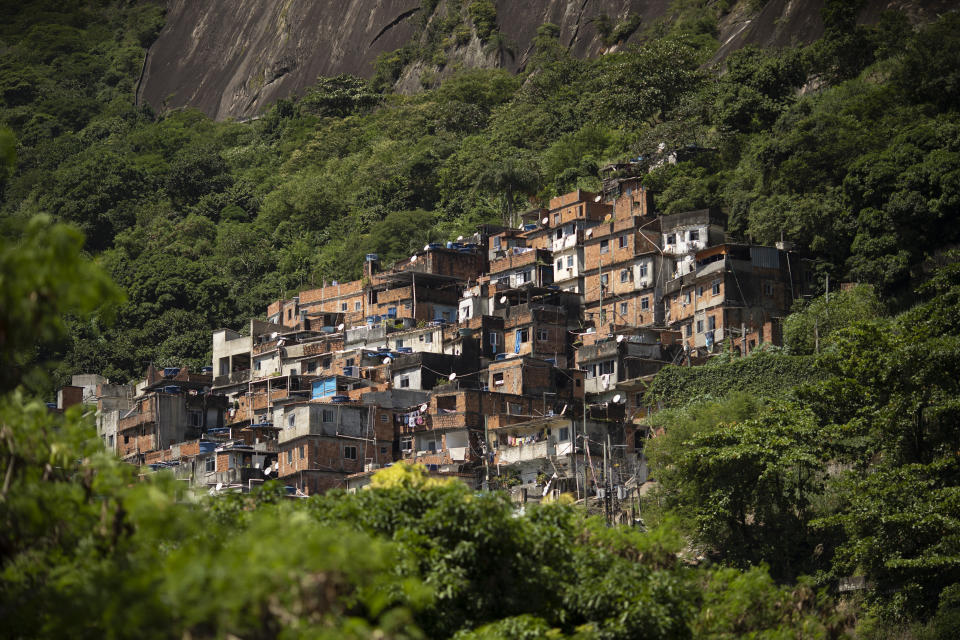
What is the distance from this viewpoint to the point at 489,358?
57.2m

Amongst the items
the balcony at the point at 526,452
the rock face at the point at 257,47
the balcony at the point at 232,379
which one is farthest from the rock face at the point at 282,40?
the balcony at the point at 526,452

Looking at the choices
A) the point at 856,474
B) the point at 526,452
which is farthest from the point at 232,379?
the point at 856,474

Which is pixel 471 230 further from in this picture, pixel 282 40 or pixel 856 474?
pixel 282 40

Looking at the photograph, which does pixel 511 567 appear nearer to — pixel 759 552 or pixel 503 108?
pixel 759 552

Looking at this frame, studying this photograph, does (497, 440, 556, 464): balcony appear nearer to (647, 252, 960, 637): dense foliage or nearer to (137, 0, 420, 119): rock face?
(647, 252, 960, 637): dense foliage

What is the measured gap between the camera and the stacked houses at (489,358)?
49.3 metres

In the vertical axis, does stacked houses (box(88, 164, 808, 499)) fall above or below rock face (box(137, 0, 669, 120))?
below

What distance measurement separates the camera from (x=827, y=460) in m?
38.8

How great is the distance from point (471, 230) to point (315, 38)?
171 ft

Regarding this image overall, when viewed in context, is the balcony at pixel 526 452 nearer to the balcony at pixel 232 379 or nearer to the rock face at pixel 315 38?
the balcony at pixel 232 379

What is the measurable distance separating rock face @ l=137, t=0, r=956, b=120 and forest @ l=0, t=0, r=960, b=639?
2.59 meters

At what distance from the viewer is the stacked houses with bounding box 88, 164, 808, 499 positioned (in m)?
49.3

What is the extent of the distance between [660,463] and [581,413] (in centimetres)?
580

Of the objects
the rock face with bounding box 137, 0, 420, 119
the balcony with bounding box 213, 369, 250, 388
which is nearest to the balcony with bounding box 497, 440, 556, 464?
the balcony with bounding box 213, 369, 250, 388
